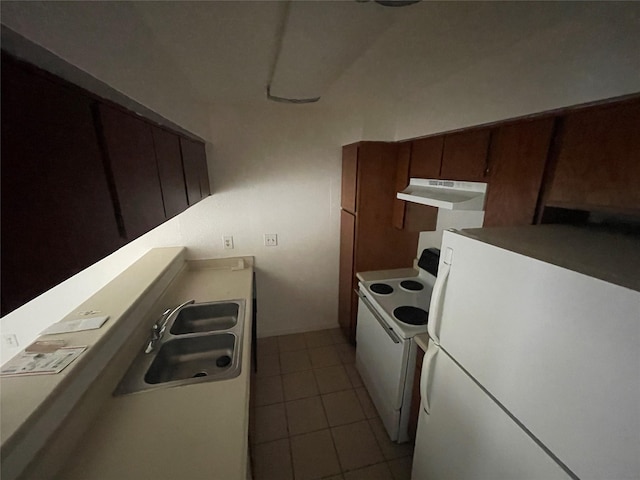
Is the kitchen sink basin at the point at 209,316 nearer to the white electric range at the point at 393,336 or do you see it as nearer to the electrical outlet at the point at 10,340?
the white electric range at the point at 393,336

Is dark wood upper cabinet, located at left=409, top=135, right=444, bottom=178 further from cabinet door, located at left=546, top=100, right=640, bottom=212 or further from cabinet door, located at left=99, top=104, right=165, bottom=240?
cabinet door, located at left=99, top=104, right=165, bottom=240

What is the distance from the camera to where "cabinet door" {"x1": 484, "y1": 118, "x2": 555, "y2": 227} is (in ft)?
3.38

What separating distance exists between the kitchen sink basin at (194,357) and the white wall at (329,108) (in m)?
1.03

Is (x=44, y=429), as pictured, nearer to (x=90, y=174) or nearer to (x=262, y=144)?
(x=90, y=174)

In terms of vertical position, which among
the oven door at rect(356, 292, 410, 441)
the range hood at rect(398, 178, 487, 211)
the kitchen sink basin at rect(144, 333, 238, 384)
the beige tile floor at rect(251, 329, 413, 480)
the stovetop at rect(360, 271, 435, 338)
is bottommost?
the beige tile floor at rect(251, 329, 413, 480)

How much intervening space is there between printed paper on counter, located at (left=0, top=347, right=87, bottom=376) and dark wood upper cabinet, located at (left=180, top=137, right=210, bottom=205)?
32.6 inches

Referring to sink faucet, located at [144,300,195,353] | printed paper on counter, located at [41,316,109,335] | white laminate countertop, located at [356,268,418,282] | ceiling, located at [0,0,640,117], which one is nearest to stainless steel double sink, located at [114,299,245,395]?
sink faucet, located at [144,300,195,353]

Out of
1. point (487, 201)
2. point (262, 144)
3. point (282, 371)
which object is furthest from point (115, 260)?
point (487, 201)

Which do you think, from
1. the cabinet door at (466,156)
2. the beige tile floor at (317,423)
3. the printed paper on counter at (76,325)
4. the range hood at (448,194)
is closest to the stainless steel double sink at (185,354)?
the printed paper on counter at (76,325)

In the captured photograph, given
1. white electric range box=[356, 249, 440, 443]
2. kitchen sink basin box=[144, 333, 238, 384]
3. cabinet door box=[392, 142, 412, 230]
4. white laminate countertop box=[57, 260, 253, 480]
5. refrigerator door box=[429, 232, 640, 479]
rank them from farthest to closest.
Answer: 1. cabinet door box=[392, 142, 412, 230]
2. white electric range box=[356, 249, 440, 443]
3. kitchen sink basin box=[144, 333, 238, 384]
4. white laminate countertop box=[57, 260, 253, 480]
5. refrigerator door box=[429, 232, 640, 479]

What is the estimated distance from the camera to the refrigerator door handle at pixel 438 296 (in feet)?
3.44

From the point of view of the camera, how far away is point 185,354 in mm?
1505

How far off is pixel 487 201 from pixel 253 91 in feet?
5.18

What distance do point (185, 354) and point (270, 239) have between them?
1.23 meters
